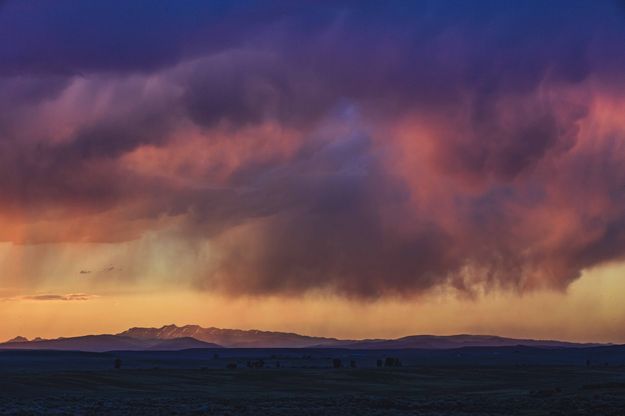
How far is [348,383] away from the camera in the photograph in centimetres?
9694

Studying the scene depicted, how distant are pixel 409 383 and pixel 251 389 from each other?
857 inches

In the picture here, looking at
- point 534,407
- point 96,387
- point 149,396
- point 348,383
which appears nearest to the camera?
point 534,407

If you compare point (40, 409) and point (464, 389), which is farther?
point (464, 389)

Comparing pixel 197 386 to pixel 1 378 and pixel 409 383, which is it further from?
pixel 409 383

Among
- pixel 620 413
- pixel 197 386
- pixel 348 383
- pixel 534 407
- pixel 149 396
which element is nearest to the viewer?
pixel 620 413

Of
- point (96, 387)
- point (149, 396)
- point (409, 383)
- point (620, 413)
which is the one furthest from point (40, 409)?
point (409, 383)

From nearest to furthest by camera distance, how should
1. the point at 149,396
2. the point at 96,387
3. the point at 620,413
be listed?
1. the point at 620,413
2. the point at 149,396
3. the point at 96,387

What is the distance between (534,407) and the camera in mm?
64062

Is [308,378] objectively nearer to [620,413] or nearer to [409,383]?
[409,383]

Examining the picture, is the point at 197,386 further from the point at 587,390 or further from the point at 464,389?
the point at 587,390

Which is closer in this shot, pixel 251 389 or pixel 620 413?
pixel 620 413

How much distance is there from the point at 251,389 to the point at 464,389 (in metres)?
20.9

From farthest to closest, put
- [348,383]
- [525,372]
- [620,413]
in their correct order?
[525,372] → [348,383] → [620,413]

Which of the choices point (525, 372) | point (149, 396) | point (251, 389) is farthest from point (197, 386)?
point (525, 372)
